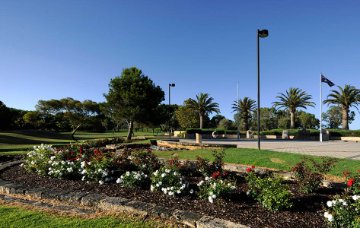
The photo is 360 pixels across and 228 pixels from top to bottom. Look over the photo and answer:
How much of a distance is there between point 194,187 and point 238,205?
1.38 metres

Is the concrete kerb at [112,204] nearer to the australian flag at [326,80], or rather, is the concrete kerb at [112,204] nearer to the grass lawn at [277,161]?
the grass lawn at [277,161]

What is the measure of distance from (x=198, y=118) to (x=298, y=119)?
34.0m

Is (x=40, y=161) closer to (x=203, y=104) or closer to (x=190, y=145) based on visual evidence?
(x=190, y=145)

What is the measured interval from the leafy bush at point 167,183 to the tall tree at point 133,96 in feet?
72.5

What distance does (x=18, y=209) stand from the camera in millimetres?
4938

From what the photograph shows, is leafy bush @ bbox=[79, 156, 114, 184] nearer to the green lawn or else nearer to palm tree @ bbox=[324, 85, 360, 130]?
the green lawn

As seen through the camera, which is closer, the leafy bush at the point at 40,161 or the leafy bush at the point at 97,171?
the leafy bush at the point at 97,171

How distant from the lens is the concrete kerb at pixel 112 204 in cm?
414

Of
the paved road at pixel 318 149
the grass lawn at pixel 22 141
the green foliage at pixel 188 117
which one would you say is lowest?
the grass lawn at pixel 22 141

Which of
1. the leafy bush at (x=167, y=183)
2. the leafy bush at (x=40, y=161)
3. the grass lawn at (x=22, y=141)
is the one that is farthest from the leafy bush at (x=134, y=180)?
the grass lawn at (x=22, y=141)

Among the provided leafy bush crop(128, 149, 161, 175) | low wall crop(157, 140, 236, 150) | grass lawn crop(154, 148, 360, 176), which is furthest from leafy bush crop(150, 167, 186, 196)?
low wall crop(157, 140, 236, 150)

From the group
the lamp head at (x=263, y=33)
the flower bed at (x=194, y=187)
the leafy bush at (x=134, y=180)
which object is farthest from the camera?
the lamp head at (x=263, y=33)

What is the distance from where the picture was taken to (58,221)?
4.34m

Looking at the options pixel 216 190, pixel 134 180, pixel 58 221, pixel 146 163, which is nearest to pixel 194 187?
pixel 216 190
